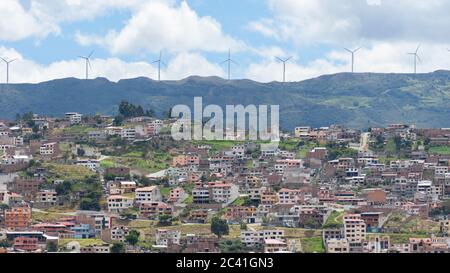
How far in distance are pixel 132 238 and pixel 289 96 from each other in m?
36.3

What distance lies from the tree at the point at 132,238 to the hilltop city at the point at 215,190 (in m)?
0.02

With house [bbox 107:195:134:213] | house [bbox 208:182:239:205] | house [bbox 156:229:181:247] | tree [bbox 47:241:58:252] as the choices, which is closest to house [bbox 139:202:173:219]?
house [bbox 107:195:134:213]

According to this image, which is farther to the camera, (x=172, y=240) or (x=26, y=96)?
(x=26, y=96)

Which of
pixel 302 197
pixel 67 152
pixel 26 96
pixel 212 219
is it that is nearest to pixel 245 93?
pixel 26 96

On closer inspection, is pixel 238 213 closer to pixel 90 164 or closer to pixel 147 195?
pixel 147 195

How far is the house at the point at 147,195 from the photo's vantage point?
83.7 feet

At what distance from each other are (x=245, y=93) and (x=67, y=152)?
25662 mm

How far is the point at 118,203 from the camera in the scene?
2525 cm

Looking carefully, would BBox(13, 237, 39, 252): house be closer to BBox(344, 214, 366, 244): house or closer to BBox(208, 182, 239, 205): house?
BBox(344, 214, 366, 244): house

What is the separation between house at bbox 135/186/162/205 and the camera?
25500 millimetres

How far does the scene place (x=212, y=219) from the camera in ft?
73.3

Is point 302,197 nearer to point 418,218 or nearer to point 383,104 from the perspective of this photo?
point 418,218

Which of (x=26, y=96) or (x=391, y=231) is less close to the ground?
(x=26, y=96)
